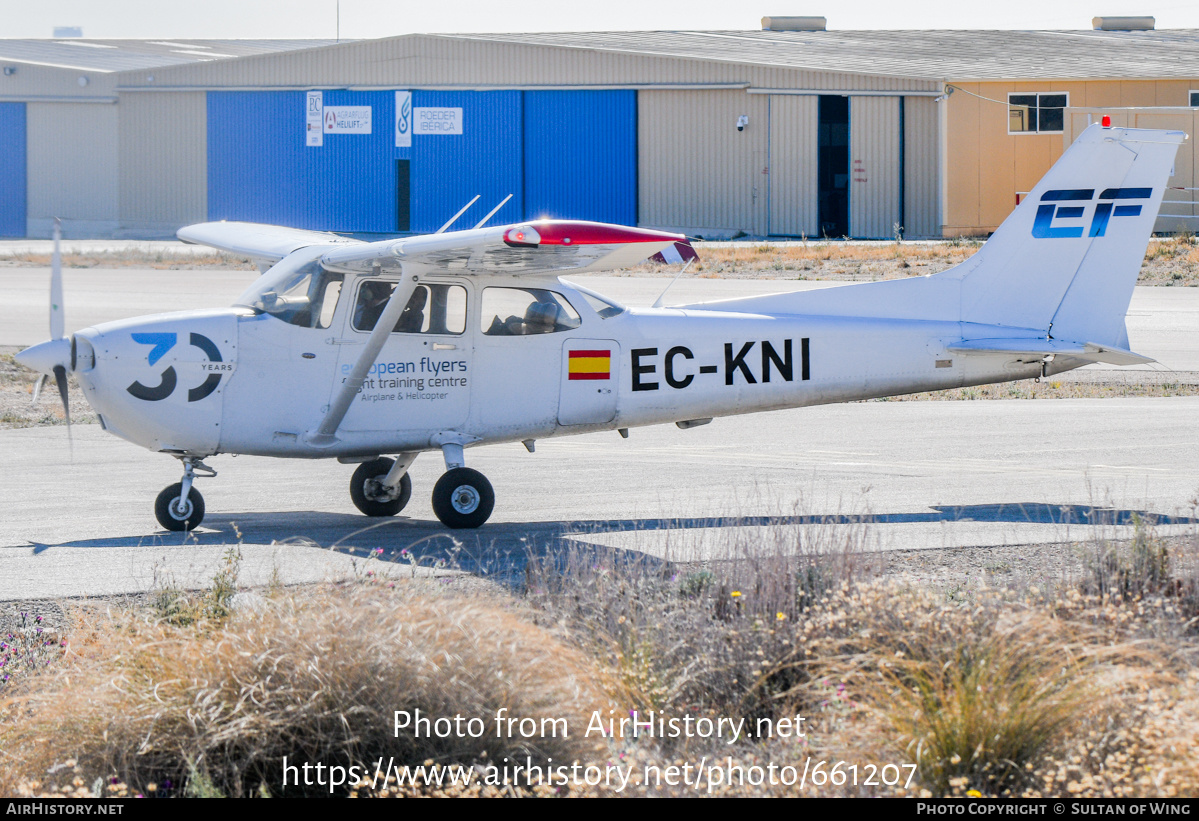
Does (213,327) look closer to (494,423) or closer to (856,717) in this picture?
(494,423)

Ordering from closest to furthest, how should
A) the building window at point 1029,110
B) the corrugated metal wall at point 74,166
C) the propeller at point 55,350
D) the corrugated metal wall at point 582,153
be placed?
the propeller at point 55,350, the building window at point 1029,110, the corrugated metal wall at point 582,153, the corrugated metal wall at point 74,166

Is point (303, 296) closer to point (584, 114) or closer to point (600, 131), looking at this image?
point (600, 131)

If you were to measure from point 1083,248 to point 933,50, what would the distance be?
35.6m

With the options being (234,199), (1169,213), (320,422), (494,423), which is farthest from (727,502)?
(234,199)

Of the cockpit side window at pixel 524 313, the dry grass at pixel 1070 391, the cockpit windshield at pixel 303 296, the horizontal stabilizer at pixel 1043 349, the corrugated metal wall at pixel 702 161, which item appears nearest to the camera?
the cockpit windshield at pixel 303 296

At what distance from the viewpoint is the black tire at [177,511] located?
366 inches

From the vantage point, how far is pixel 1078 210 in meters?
10.5

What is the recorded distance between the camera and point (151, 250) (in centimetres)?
3872

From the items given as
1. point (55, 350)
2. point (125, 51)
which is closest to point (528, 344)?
point (55, 350)

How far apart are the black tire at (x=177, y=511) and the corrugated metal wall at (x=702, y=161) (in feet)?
106

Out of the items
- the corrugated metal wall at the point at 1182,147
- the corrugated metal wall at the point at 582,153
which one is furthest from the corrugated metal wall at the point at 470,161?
the corrugated metal wall at the point at 1182,147

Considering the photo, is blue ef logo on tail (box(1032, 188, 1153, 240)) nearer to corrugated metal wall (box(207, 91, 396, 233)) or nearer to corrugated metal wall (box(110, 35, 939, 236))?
corrugated metal wall (box(110, 35, 939, 236))

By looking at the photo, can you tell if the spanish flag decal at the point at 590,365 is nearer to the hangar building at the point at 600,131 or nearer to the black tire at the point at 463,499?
the black tire at the point at 463,499
